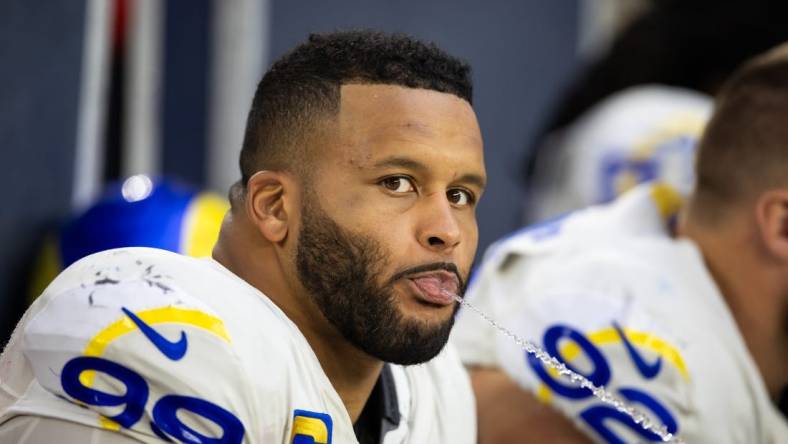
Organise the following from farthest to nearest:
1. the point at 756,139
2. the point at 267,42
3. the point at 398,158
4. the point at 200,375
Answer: the point at 267,42 → the point at 756,139 → the point at 398,158 → the point at 200,375

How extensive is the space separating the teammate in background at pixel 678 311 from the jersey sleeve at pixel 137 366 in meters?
0.71

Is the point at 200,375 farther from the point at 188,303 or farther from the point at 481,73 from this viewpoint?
the point at 481,73

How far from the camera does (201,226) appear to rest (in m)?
2.41

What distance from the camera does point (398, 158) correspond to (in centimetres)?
136

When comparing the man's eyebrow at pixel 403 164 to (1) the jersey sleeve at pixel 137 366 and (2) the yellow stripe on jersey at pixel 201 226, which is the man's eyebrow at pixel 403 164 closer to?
(1) the jersey sleeve at pixel 137 366

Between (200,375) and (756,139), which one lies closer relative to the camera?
(200,375)

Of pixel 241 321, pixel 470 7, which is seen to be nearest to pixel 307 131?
pixel 241 321

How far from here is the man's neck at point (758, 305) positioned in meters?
1.98

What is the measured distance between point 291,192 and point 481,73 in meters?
2.84

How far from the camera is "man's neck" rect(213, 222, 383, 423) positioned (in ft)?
4.65

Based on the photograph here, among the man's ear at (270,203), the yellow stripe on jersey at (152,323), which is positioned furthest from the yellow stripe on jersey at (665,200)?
the yellow stripe on jersey at (152,323)

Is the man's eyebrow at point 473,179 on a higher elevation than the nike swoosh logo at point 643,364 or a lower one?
higher

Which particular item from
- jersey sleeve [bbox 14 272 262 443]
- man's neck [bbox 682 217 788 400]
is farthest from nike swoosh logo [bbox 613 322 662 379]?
jersey sleeve [bbox 14 272 262 443]

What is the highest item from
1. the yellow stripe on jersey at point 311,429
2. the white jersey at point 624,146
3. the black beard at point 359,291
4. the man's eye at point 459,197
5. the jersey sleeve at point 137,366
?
the white jersey at point 624,146
